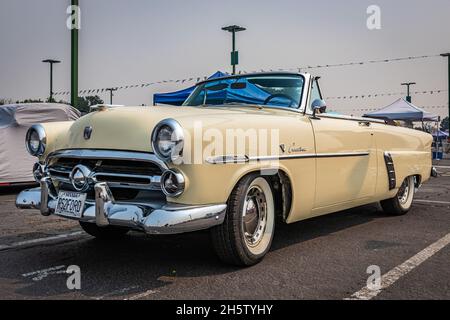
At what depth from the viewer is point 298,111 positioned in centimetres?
442

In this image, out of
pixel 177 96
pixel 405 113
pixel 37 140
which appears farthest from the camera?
pixel 405 113

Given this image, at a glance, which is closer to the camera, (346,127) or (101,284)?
(101,284)

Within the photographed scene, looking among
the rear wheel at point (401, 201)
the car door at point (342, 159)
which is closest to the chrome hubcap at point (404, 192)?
the rear wheel at point (401, 201)

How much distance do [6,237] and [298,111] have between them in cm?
304

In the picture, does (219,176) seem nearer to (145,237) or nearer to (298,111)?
(298,111)

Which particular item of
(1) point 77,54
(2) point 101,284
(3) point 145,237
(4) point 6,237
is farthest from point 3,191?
(2) point 101,284

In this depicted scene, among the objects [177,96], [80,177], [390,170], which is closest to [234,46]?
[177,96]

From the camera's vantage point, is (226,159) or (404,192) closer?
(226,159)

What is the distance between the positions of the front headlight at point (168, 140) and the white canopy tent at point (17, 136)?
21.1 ft

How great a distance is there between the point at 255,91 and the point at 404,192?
2.69 metres

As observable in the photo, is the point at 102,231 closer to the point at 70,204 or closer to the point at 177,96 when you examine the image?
the point at 70,204

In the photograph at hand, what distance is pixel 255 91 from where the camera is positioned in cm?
486

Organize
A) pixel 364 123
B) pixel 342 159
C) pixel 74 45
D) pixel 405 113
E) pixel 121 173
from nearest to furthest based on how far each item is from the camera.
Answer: pixel 121 173 < pixel 342 159 < pixel 364 123 < pixel 74 45 < pixel 405 113

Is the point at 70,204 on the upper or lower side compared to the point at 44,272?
upper
